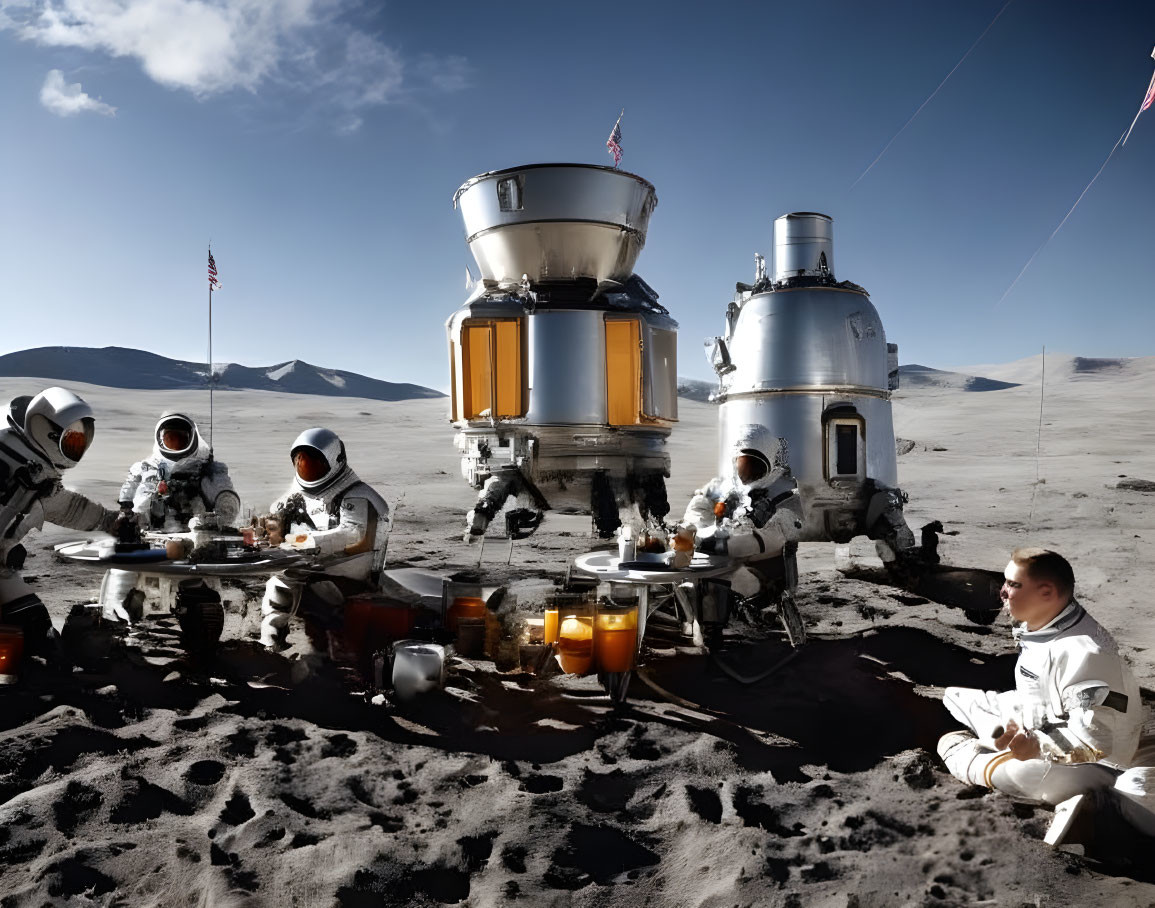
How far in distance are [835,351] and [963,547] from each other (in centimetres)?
417

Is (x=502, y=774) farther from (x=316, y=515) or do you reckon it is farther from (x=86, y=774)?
(x=316, y=515)

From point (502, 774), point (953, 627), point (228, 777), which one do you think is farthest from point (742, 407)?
point (228, 777)

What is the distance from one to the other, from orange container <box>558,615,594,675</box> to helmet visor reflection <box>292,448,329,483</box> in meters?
1.95

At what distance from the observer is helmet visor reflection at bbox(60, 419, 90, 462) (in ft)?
16.7

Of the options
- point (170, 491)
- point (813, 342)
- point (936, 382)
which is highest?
point (936, 382)

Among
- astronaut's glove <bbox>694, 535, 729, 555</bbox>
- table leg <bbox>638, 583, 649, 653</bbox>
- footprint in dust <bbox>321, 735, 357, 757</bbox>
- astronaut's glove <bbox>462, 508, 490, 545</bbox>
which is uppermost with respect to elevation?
astronaut's glove <bbox>462, 508, 490, 545</bbox>

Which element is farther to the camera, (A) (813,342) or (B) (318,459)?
(A) (813,342)

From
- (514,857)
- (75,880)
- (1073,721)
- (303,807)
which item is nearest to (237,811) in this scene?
(303,807)

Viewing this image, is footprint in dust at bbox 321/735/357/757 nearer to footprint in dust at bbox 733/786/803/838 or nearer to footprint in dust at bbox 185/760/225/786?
footprint in dust at bbox 185/760/225/786

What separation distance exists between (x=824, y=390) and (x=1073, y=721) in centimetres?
498

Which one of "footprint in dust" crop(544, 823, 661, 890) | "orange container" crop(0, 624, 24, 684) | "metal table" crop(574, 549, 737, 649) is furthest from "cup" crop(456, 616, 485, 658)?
"orange container" crop(0, 624, 24, 684)

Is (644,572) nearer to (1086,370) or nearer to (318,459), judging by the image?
(318,459)

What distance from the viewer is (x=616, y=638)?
180 inches

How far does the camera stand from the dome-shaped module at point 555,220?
7.11 m
